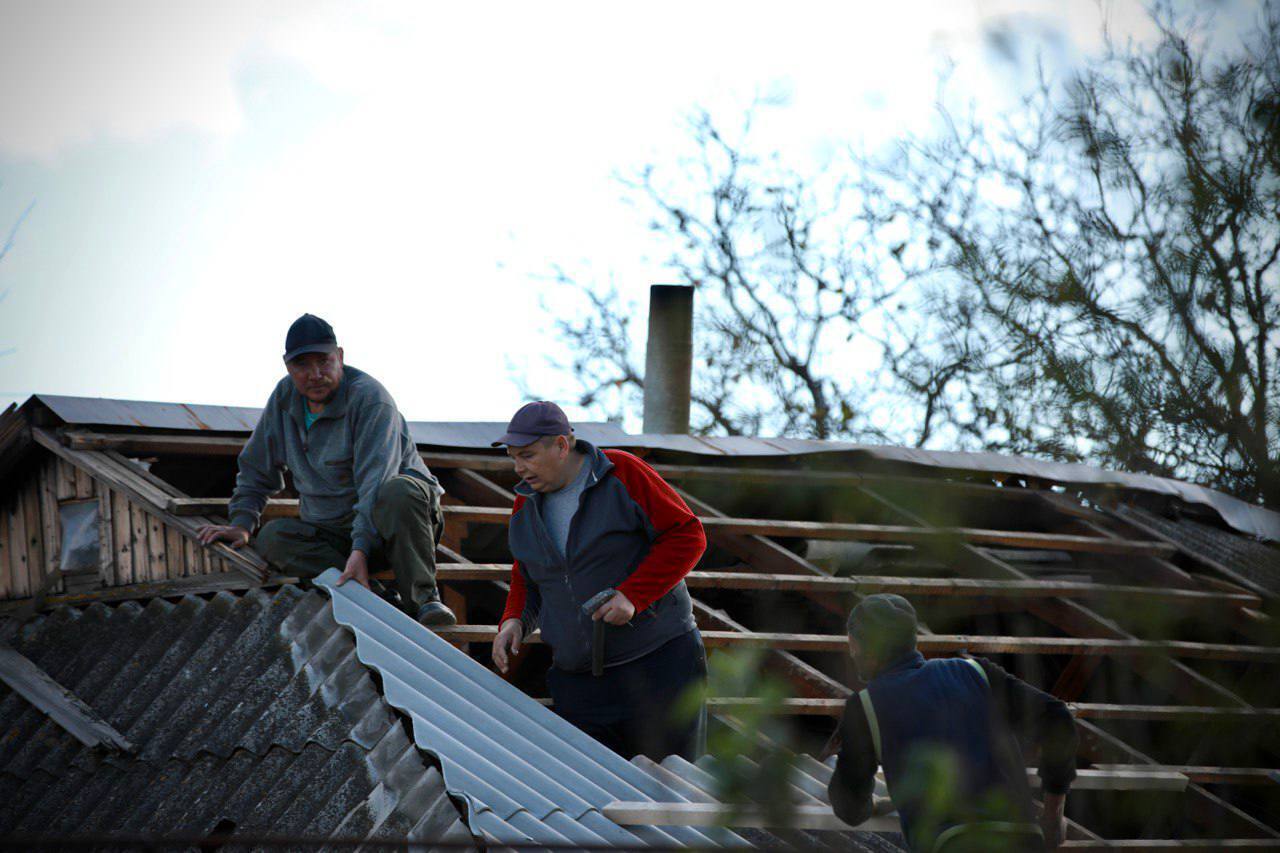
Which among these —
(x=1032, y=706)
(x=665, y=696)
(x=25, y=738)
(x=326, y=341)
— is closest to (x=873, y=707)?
(x=1032, y=706)

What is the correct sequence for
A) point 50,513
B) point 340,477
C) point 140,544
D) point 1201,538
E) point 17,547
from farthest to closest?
point 1201,538, point 17,547, point 50,513, point 140,544, point 340,477

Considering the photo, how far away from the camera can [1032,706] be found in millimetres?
2822

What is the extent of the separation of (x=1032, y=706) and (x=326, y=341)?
3001 millimetres

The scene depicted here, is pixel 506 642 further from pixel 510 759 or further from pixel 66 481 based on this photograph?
pixel 66 481

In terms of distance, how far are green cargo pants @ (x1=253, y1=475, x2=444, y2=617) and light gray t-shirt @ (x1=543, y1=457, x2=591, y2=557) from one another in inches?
25.9

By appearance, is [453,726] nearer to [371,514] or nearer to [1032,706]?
[371,514]

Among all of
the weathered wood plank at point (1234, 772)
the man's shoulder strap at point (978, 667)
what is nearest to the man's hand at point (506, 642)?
the man's shoulder strap at point (978, 667)

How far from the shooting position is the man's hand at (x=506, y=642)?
425cm

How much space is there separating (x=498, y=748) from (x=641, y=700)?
612 millimetres

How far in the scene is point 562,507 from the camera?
4.30m

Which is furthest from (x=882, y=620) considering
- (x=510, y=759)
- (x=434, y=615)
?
(x=434, y=615)

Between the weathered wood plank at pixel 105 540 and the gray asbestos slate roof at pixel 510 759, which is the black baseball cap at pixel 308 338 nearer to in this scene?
the gray asbestos slate roof at pixel 510 759

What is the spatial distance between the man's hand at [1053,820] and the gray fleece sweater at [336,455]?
260 cm

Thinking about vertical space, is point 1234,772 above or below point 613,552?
below
